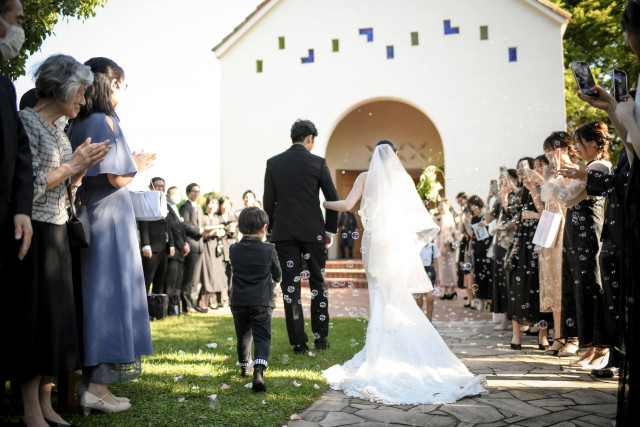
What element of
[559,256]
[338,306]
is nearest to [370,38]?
[338,306]

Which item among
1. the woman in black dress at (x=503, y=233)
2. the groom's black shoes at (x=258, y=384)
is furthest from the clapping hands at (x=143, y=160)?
the woman in black dress at (x=503, y=233)

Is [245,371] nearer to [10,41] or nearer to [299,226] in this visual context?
[299,226]

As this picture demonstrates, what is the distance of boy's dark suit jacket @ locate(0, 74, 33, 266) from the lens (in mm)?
2516

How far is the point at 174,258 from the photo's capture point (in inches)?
355

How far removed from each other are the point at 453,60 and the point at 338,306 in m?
9.34

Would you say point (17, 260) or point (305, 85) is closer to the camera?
point (17, 260)

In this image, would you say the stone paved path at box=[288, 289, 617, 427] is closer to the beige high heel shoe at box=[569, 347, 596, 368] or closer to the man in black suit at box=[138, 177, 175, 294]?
the beige high heel shoe at box=[569, 347, 596, 368]

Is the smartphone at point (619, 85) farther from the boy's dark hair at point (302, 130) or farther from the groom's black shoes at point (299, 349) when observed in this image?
the groom's black shoes at point (299, 349)

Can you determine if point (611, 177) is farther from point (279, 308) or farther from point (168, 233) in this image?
point (279, 308)

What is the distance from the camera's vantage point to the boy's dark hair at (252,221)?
168 inches

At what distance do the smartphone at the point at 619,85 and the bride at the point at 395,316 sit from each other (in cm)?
222

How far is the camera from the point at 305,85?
55.8 feet

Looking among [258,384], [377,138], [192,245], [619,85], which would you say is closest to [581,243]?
[619,85]

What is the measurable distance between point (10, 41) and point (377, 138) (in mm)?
17407
